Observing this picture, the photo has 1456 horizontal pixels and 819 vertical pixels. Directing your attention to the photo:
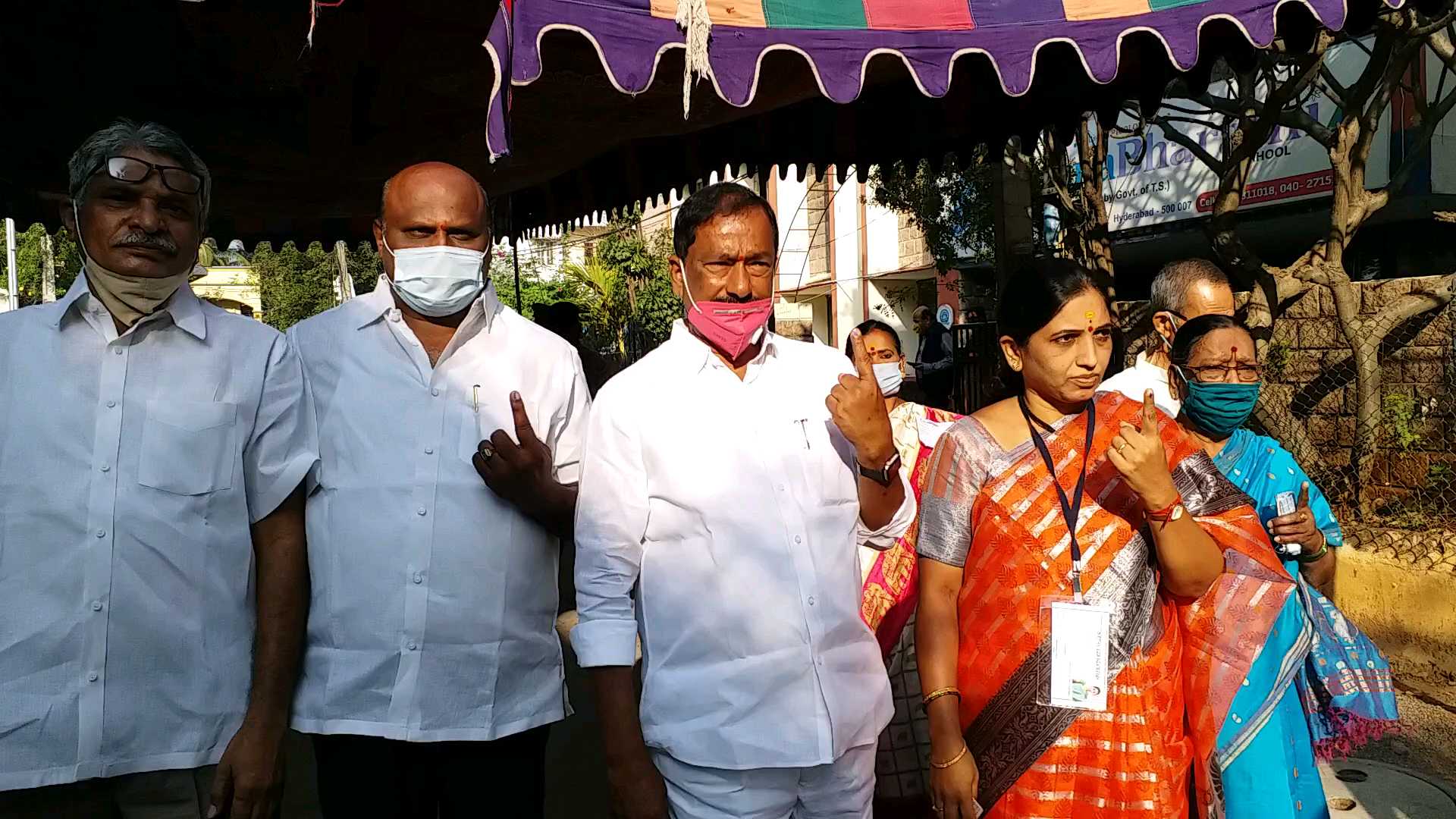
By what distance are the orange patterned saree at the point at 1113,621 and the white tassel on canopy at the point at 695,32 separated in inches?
43.6

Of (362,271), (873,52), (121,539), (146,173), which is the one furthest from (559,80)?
(362,271)

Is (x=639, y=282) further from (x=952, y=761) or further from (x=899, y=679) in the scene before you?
(x=952, y=761)

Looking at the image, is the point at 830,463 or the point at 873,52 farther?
the point at 873,52

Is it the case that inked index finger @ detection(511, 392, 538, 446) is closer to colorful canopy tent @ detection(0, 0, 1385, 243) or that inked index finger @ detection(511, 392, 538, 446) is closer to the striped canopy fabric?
colorful canopy tent @ detection(0, 0, 1385, 243)

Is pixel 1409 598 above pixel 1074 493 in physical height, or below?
below

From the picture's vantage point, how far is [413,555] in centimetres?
204

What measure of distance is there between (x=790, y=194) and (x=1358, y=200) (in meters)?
20.4

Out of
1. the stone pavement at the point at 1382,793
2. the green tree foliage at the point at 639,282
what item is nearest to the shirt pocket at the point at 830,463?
the stone pavement at the point at 1382,793

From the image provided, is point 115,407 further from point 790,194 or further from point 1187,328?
point 790,194

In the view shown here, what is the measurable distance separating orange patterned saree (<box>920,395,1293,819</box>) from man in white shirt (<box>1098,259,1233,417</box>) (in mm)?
1185

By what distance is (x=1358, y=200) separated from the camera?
616 centimetres

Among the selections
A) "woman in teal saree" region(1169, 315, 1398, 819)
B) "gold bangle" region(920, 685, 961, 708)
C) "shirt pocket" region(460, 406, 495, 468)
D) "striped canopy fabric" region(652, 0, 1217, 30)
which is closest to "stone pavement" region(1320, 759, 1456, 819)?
"woman in teal saree" region(1169, 315, 1398, 819)

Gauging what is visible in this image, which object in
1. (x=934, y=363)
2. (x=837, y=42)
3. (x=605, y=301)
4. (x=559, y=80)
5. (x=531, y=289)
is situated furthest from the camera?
(x=531, y=289)

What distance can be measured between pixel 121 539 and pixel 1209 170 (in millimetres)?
12443
